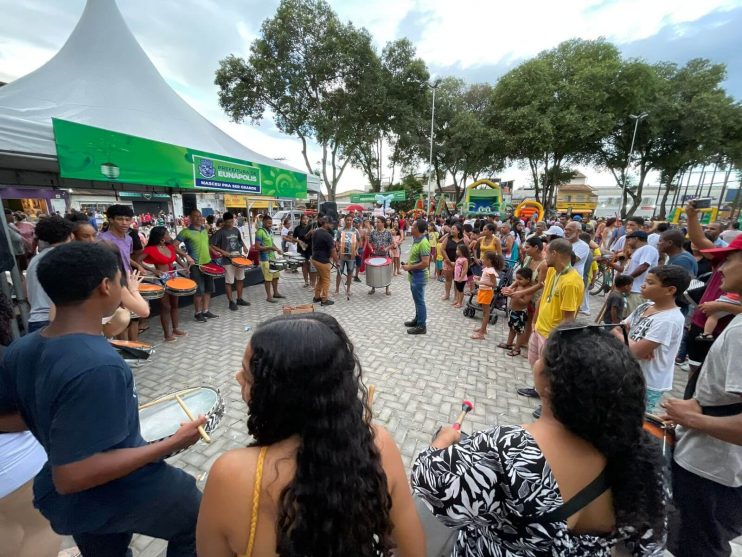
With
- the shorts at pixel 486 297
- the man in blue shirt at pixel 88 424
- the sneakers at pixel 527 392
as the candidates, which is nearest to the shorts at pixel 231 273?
the shorts at pixel 486 297

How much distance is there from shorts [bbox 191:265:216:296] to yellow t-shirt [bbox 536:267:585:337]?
19.7 ft

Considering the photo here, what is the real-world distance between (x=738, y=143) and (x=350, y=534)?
3882cm

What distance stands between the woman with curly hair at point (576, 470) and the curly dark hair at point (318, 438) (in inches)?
15.9

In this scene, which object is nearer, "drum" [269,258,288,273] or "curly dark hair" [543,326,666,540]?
"curly dark hair" [543,326,666,540]

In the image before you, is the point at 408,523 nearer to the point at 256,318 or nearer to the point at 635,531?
the point at 635,531

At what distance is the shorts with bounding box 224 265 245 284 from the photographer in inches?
285

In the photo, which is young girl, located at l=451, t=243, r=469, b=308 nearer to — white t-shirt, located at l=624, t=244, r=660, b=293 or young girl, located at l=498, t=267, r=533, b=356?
young girl, located at l=498, t=267, r=533, b=356

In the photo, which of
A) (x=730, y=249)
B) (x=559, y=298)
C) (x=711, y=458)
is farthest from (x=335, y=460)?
(x=559, y=298)

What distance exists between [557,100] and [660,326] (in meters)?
26.6

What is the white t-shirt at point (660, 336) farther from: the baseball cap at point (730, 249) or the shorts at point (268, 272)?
the shorts at point (268, 272)

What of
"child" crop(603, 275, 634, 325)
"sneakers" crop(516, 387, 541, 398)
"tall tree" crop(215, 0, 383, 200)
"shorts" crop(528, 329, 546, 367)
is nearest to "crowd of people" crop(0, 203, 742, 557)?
"shorts" crop(528, 329, 546, 367)

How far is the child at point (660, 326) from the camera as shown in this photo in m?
2.37

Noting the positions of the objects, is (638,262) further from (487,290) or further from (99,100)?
(99,100)

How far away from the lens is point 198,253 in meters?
6.27
